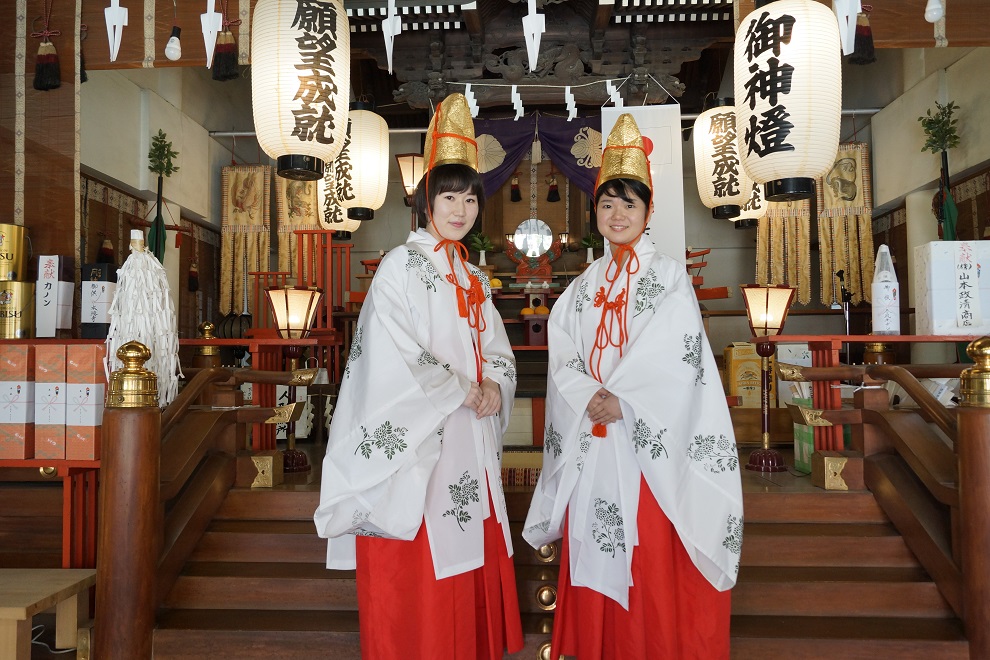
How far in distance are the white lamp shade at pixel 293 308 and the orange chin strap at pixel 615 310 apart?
274cm

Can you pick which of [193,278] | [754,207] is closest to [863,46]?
[754,207]

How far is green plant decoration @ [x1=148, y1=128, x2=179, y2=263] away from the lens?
762 centimetres

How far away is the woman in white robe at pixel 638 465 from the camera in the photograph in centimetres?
221

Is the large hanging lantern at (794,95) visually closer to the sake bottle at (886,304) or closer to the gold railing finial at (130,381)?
the sake bottle at (886,304)

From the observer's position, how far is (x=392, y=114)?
11.4 m

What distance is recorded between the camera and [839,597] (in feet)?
9.55

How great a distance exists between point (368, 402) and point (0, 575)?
1.91m

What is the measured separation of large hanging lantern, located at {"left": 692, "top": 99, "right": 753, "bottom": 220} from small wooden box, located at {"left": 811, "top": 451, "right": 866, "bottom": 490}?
2.71 metres

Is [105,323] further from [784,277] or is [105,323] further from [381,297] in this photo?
[784,277]

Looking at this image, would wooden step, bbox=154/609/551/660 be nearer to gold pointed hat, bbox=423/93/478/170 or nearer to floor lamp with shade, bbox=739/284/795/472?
gold pointed hat, bbox=423/93/478/170

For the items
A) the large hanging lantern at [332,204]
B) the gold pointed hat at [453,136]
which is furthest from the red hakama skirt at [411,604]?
the large hanging lantern at [332,204]

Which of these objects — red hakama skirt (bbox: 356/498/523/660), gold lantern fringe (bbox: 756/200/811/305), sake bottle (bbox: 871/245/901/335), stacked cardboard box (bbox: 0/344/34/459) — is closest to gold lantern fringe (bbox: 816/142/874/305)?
gold lantern fringe (bbox: 756/200/811/305)

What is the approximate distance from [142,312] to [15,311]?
1023 millimetres

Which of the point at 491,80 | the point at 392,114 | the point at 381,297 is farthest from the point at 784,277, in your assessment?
the point at 381,297
